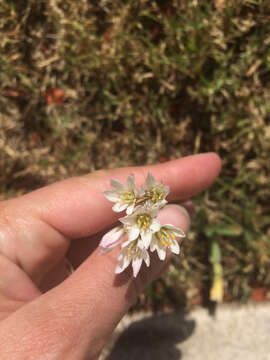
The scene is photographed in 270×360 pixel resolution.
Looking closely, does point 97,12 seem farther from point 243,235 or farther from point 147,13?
point 243,235

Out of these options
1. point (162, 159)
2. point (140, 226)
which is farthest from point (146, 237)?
point (162, 159)

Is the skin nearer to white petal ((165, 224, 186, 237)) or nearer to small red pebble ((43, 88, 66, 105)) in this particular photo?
white petal ((165, 224, 186, 237))

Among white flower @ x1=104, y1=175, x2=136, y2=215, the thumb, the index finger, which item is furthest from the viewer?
the index finger

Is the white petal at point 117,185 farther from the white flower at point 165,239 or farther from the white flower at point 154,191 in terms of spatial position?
the white flower at point 165,239

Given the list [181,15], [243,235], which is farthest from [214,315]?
[181,15]

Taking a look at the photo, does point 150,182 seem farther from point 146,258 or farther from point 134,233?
point 146,258

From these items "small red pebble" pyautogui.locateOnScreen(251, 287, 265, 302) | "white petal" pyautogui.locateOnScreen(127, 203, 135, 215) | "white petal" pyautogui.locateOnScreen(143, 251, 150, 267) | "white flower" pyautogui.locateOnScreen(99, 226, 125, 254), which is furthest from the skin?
"small red pebble" pyautogui.locateOnScreen(251, 287, 265, 302)

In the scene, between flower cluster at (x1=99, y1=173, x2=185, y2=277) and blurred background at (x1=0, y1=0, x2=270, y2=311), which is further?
blurred background at (x1=0, y1=0, x2=270, y2=311)
